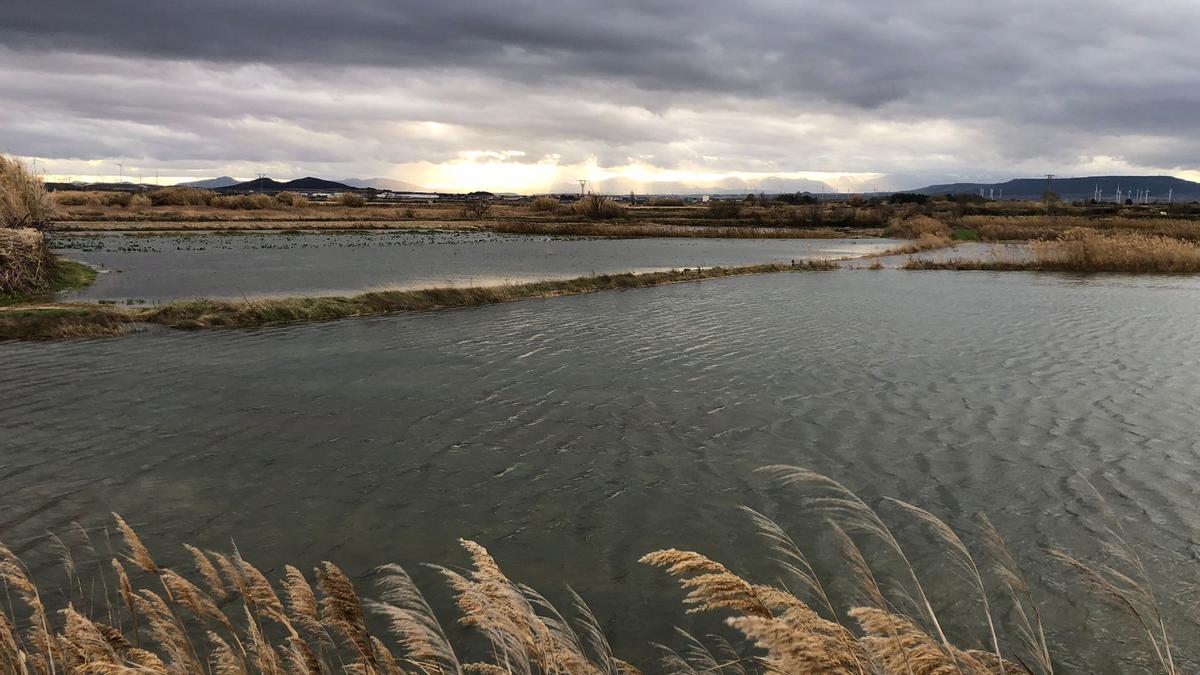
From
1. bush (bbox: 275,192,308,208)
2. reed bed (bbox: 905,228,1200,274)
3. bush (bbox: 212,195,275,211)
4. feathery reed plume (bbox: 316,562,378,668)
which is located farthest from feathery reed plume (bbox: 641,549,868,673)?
bush (bbox: 275,192,308,208)

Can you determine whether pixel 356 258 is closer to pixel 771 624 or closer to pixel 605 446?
pixel 605 446

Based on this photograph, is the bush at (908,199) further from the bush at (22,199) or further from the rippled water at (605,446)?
the bush at (22,199)

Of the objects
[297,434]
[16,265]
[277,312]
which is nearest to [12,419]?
[297,434]

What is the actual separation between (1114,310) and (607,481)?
27.9 meters

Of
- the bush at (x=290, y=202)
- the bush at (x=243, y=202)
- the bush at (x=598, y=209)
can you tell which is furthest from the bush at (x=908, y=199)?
the bush at (x=243, y=202)

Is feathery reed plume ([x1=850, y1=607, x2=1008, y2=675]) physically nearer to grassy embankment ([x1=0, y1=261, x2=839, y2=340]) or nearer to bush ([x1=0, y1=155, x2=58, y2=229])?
grassy embankment ([x1=0, y1=261, x2=839, y2=340])

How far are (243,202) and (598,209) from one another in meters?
59.0

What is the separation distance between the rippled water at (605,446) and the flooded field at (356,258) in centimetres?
1282

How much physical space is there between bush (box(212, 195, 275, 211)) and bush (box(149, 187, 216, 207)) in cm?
231

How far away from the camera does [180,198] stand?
11762 cm

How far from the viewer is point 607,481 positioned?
422 inches

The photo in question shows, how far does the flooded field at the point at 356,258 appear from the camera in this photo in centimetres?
3356

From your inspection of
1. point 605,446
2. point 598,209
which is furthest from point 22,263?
point 598,209

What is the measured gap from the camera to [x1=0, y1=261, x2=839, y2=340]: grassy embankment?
21.2 m
